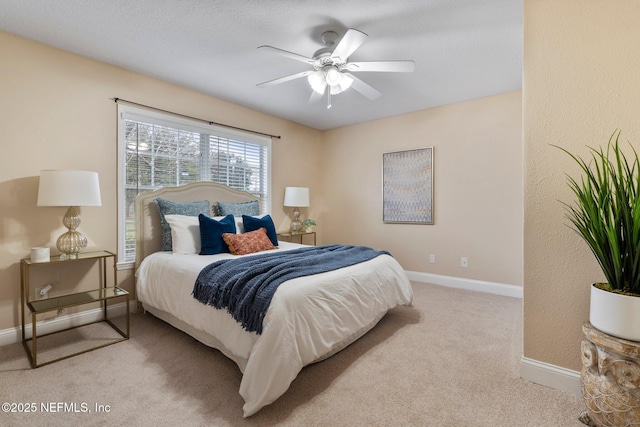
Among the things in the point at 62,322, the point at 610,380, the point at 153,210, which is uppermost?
the point at 153,210

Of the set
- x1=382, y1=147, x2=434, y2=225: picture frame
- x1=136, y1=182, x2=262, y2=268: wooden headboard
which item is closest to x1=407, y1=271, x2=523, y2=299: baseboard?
x1=382, y1=147, x2=434, y2=225: picture frame

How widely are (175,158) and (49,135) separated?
113 cm

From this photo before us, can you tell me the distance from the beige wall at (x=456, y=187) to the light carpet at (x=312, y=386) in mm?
1428

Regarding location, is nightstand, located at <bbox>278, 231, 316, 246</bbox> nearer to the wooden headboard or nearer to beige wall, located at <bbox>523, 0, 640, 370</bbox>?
the wooden headboard

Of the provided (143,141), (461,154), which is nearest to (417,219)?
(461,154)

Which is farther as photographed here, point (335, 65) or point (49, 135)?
point (49, 135)

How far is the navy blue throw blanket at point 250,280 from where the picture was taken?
179cm

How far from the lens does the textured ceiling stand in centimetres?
208

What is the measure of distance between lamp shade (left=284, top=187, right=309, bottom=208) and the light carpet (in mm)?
2455

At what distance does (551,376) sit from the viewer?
6.01 feet

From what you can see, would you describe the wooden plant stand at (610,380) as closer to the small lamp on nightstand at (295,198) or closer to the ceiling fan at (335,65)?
the ceiling fan at (335,65)

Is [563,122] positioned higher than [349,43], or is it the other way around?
[349,43]

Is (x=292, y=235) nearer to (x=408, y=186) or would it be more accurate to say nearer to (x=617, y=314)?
(x=408, y=186)

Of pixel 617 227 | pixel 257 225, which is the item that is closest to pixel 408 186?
pixel 257 225
